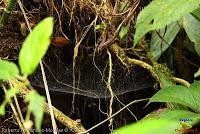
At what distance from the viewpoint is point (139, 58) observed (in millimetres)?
1276

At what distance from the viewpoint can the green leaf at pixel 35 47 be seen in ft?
0.74

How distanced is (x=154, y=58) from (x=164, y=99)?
39 centimetres

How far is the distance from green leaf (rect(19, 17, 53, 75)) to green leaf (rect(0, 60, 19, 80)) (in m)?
0.01

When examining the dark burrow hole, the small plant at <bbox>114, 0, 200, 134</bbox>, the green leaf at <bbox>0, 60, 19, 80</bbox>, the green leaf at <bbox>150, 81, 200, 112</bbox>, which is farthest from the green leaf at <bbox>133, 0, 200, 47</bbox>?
the dark burrow hole

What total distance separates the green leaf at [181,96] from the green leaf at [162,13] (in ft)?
0.78

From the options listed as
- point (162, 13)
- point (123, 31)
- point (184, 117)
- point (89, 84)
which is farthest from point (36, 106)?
point (89, 84)

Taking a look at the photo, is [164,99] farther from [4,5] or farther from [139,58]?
[4,5]

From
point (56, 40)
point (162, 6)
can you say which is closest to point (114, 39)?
point (56, 40)

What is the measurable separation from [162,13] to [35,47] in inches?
18.9

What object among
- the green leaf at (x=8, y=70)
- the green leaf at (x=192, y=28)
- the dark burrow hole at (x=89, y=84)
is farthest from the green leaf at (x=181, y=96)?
the green leaf at (x=8, y=70)

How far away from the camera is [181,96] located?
89 cm

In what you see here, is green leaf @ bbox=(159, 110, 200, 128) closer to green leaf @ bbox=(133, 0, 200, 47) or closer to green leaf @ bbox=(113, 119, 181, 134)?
green leaf @ bbox=(133, 0, 200, 47)

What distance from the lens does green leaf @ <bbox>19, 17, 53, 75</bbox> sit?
8.8 inches

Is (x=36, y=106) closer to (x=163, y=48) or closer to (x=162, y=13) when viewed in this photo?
(x=162, y=13)
